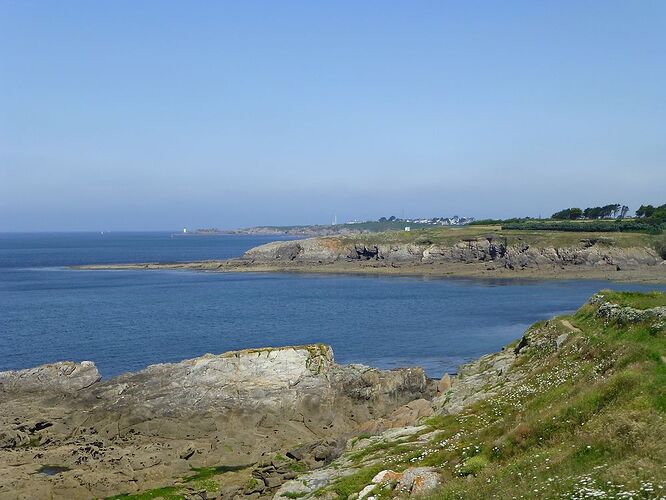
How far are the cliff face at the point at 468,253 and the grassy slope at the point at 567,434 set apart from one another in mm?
106780

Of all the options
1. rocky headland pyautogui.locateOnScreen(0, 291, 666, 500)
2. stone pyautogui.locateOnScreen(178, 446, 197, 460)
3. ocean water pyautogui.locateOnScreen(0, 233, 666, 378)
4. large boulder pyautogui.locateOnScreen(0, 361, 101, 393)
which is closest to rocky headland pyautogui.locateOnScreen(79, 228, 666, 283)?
ocean water pyautogui.locateOnScreen(0, 233, 666, 378)

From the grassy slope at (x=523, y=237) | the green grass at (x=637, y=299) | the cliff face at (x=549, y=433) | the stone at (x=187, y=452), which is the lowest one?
the stone at (x=187, y=452)

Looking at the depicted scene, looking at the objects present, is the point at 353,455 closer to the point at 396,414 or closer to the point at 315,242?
the point at 396,414

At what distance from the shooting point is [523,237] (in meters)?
143

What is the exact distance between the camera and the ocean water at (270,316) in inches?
2317

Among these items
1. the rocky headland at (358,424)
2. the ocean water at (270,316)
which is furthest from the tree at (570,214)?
the rocky headland at (358,424)

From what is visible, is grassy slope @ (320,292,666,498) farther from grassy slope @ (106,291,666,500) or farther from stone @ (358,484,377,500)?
stone @ (358,484,377,500)

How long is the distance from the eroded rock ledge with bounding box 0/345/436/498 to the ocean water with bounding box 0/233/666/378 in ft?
35.1

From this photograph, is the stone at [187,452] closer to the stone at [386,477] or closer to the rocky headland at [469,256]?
the stone at [386,477]

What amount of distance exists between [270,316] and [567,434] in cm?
6387

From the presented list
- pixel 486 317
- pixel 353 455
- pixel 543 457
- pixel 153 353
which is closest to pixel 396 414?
pixel 353 455

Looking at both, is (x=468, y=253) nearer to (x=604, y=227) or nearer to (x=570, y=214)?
(x=604, y=227)

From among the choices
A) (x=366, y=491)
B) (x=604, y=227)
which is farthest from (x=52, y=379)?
(x=604, y=227)

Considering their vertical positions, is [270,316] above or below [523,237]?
below
